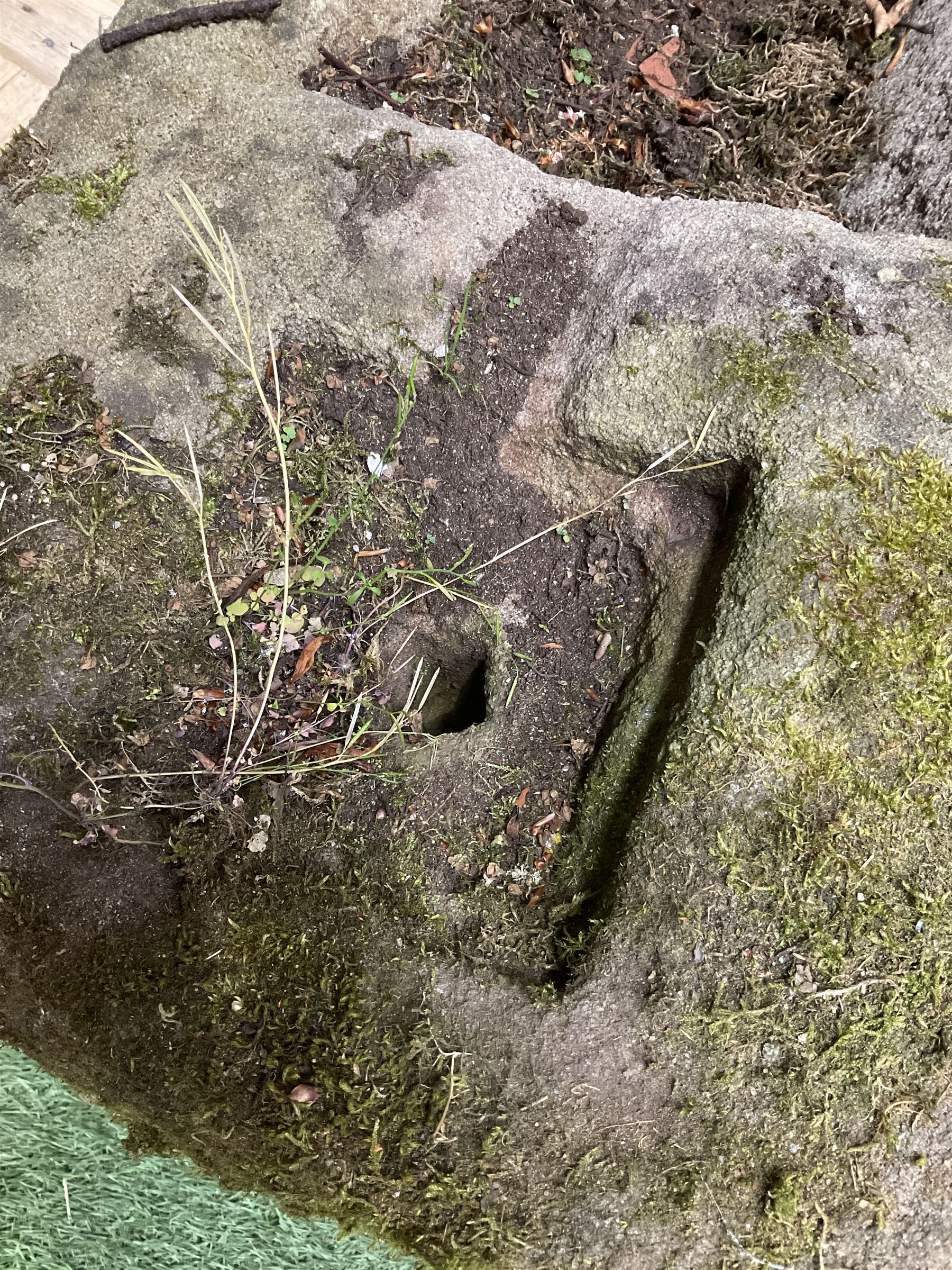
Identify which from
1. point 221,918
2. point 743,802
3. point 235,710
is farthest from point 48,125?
point 743,802

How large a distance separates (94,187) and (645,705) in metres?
2.20

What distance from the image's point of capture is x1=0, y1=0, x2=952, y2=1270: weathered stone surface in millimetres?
1664

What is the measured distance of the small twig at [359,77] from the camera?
8.07 ft

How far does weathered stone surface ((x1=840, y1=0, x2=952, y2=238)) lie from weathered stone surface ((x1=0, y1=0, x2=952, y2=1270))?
478 millimetres

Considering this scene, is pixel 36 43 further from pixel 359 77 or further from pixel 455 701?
pixel 455 701

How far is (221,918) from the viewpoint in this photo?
1.94 m

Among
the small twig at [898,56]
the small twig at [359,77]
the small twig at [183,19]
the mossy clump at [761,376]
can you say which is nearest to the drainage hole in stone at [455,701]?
the mossy clump at [761,376]

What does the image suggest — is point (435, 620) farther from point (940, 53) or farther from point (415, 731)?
point (940, 53)

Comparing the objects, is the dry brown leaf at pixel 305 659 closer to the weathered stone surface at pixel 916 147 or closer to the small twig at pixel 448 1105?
the small twig at pixel 448 1105

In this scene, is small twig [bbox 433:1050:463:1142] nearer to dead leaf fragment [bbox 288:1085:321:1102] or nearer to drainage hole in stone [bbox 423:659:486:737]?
dead leaf fragment [bbox 288:1085:321:1102]

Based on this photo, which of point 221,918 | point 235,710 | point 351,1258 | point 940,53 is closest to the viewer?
point 351,1258

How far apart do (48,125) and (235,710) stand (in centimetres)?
189

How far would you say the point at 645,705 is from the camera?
2057 mm

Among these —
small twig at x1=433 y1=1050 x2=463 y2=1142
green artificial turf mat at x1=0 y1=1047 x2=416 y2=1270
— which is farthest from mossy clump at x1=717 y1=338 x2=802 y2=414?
green artificial turf mat at x1=0 y1=1047 x2=416 y2=1270
